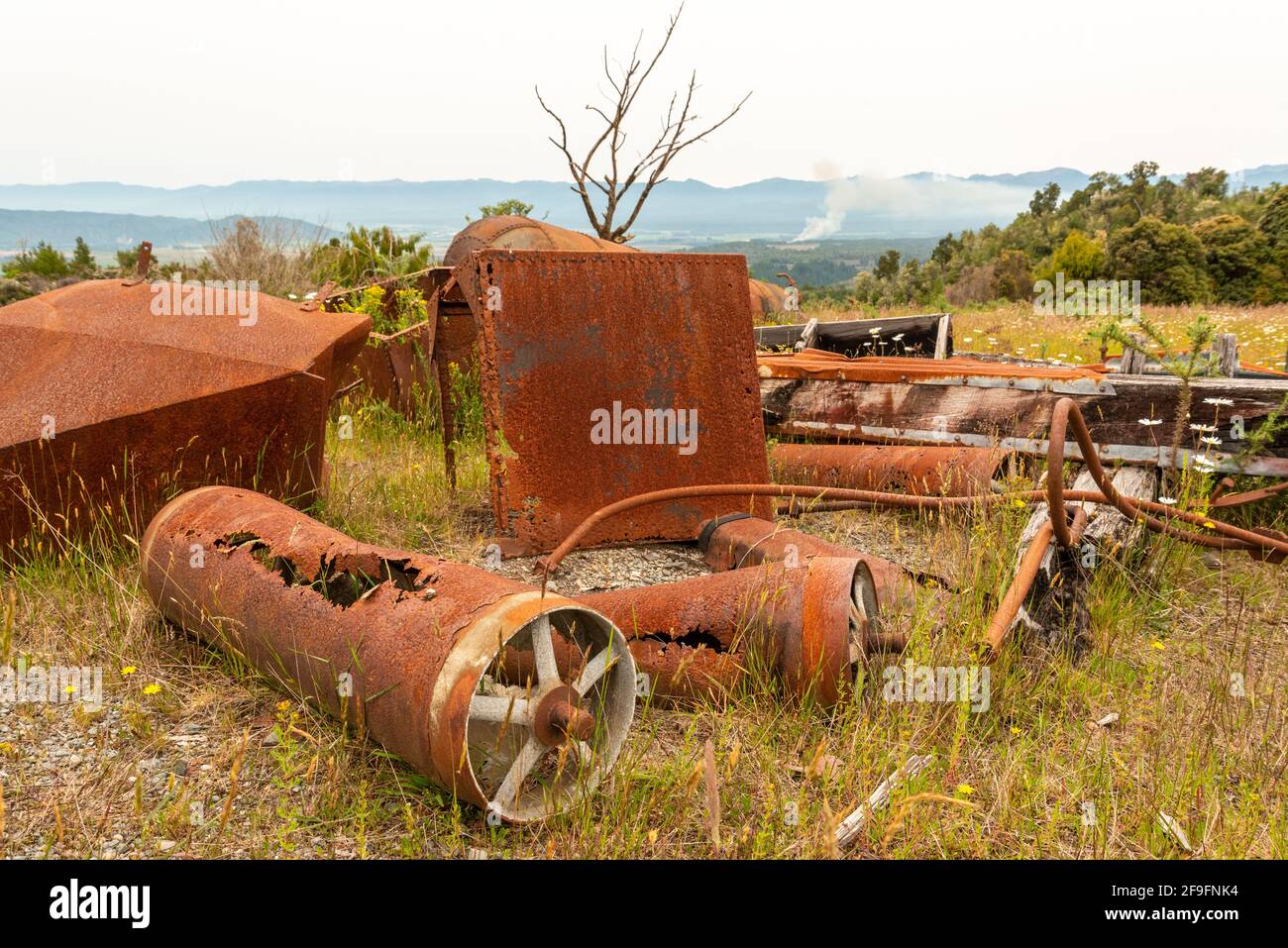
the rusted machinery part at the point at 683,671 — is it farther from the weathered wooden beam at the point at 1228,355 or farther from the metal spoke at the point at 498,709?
the weathered wooden beam at the point at 1228,355

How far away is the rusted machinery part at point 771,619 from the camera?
270 cm

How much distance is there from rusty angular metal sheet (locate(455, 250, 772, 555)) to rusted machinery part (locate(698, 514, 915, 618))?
31 cm

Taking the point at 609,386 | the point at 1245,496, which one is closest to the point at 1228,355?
the point at 1245,496

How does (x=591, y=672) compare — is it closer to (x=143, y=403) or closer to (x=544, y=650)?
(x=544, y=650)

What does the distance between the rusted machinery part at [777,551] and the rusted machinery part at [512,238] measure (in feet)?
21.3

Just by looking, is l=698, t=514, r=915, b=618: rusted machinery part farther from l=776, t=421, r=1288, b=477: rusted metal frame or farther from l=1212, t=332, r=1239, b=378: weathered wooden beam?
l=1212, t=332, r=1239, b=378: weathered wooden beam

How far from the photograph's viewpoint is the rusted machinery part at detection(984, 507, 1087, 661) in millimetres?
2834

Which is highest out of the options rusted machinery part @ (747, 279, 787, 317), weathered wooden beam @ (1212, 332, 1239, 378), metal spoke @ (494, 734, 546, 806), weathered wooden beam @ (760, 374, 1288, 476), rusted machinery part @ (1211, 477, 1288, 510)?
rusted machinery part @ (747, 279, 787, 317)

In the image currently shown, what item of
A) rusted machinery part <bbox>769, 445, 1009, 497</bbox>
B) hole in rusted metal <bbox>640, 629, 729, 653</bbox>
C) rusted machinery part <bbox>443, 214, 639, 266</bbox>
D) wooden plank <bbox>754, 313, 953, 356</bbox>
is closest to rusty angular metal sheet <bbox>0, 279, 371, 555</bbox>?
hole in rusted metal <bbox>640, 629, 729, 653</bbox>

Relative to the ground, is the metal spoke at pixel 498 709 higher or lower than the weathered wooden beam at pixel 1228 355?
lower

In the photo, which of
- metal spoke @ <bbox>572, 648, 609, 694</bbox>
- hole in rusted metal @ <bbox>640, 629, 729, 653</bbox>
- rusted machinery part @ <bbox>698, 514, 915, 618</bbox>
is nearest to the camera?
metal spoke @ <bbox>572, 648, 609, 694</bbox>

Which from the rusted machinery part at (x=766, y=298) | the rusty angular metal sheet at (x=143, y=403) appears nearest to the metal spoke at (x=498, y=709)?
the rusty angular metal sheet at (x=143, y=403)

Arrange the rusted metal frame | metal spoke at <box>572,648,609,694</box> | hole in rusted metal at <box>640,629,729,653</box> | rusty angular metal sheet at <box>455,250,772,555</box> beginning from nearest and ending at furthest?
metal spoke at <box>572,648,609,694</box>, hole in rusted metal at <box>640,629,729,653</box>, rusty angular metal sheet at <box>455,250,772,555</box>, the rusted metal frame

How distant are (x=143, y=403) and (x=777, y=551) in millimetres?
2618
